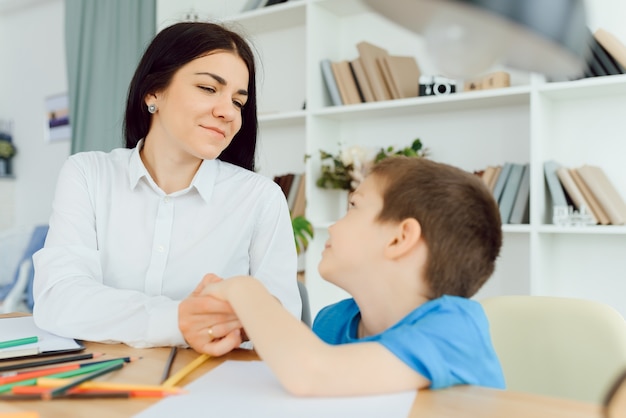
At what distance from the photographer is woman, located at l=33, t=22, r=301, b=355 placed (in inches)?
49.0

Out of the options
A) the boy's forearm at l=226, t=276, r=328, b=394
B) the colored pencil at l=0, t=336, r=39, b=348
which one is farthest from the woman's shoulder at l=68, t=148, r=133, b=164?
the boy's forearm at l=226, t=276, r=328, b=394

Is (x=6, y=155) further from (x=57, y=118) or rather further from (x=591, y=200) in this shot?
(x=591, y=200)

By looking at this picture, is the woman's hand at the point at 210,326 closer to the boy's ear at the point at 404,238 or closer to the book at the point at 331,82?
the boy's ear at the point at 404,238

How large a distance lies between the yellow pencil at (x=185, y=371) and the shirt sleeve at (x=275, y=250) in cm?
46

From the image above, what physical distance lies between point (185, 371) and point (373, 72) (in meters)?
2.08

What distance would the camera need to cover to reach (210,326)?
85cm

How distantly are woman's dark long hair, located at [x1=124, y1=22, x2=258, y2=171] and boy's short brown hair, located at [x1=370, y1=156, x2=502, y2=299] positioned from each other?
0.68 meters

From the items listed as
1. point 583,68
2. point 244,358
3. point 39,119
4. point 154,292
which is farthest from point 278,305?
point 39,119

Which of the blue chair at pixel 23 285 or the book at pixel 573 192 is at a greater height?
the book at pixel 573 192

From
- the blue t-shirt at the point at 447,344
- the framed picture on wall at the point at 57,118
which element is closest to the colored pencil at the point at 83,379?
the blue t-shirt at the point at 447,344

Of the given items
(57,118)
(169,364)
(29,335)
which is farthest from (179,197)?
(57,118)

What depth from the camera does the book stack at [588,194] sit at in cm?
211

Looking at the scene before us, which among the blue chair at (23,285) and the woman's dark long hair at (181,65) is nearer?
the woman's dark long hair at (181,65)

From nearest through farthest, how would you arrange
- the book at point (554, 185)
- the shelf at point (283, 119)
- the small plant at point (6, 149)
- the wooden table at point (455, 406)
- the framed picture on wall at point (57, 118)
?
the wooden table at point (455, 406)
the book at point (554, 185)
the shelf at point (283, 119)
the framed picture on wall at point (57, 118)
the small plant at point (6, 149)
